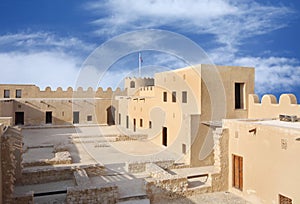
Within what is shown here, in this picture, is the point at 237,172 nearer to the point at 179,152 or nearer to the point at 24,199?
the point at 179,152

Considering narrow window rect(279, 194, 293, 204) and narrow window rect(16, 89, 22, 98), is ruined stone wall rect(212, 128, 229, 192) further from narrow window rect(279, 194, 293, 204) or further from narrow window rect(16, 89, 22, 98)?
narrow window rect(16, 89, 22, 98)

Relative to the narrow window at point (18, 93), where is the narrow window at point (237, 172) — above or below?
below

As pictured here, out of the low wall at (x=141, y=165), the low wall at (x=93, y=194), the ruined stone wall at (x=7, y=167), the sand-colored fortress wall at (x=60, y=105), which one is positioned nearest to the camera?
the ruined stone wall at (x=7, y=167)

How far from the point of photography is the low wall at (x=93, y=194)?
8641mm

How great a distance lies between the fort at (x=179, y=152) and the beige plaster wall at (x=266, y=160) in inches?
1.3

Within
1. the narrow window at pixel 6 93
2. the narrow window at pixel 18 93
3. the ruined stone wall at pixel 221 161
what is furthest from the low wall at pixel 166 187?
the narrow window at pixel 6 93

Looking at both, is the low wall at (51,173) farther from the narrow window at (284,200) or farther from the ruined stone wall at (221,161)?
the narrow window at (284,200)

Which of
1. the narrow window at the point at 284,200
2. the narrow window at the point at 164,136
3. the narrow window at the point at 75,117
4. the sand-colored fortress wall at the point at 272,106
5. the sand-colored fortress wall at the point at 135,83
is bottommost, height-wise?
the narrow window at the point at 284,200

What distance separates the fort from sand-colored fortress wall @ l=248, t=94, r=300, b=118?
0.05m

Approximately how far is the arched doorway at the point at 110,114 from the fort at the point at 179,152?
21.0ft

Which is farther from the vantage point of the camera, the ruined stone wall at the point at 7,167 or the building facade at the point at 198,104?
the building facade at the point at 198,104

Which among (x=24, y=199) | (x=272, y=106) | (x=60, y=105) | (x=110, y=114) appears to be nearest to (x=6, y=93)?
(x=60, y=105)

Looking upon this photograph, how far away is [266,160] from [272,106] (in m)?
4.73

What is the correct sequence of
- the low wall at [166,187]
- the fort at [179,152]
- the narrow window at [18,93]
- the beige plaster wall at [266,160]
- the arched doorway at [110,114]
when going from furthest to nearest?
the narrow window at [18,93], the arched doorway at [110,114], the low wall at [166,187], the fort at [179,152], the beige plaster wall at [266,160]
